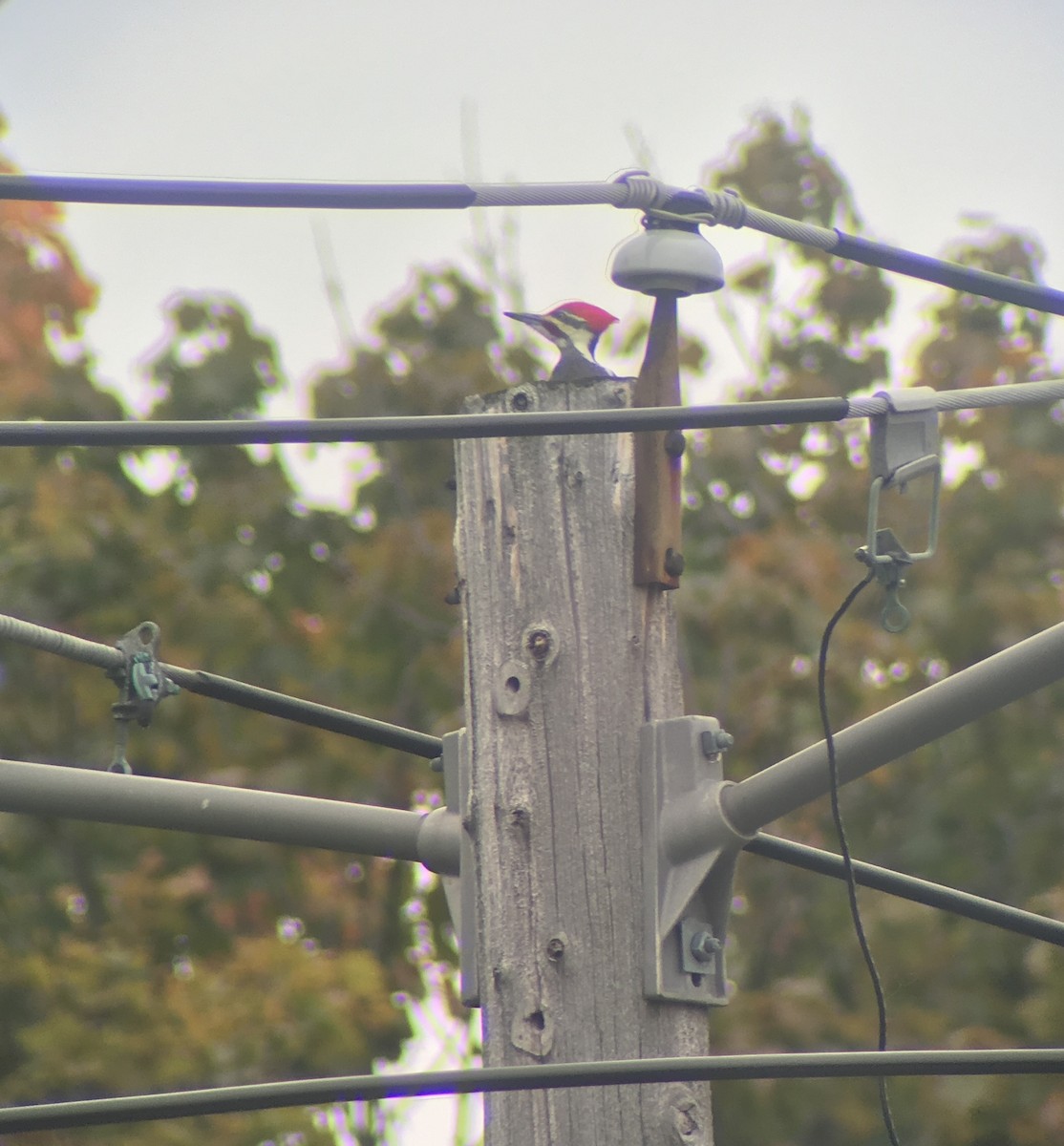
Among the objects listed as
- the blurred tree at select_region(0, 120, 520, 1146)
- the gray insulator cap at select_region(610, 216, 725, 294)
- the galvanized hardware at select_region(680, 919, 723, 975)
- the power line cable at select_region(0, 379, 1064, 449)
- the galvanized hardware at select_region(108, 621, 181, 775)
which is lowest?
the galvanized hardware at select_region(680, 919, 723, 975)

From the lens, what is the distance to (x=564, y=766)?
11.5 ft

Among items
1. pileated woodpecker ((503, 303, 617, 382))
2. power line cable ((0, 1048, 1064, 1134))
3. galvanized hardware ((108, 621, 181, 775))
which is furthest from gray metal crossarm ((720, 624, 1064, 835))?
galvanized hardware ((108, 621, 181, 775))

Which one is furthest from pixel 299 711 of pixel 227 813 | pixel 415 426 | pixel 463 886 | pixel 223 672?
pixel 223 672

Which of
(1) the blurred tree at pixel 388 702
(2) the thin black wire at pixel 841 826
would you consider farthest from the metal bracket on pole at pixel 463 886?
(1) the blurred tree at pixel 388 702

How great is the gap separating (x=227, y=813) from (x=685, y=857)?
3.08 ft

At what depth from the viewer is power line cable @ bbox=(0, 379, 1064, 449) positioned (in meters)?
3.36

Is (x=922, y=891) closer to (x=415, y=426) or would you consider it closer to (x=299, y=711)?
(x=299, y=711)

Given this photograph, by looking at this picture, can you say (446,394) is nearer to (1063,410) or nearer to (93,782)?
(1063,410)

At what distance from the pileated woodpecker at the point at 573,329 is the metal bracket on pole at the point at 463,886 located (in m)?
0.82

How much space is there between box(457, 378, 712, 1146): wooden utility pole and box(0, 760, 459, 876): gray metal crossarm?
0.19 meters

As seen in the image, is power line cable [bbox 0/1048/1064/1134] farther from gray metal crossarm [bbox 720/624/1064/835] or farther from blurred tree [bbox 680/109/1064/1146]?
blurred tree [bbox 680/109/1064/1146]

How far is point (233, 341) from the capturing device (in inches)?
397

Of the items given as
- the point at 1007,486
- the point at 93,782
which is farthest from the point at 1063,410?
the point at 93,782

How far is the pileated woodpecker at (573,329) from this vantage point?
3.84 m
